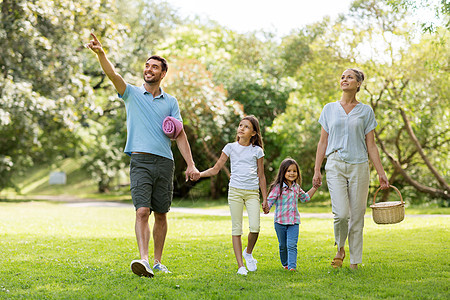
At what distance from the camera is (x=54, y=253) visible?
784 cm

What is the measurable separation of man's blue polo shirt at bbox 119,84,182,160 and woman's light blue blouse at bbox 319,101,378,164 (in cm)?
193

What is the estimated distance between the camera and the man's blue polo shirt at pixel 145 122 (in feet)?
19.4

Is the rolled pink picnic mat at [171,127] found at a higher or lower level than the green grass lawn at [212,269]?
higher

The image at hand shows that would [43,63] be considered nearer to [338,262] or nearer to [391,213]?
[338,262]

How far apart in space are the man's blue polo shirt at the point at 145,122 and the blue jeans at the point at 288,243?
5.41ft

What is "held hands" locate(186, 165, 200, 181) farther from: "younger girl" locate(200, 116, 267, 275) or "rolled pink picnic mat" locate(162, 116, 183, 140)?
"rolled pink picnic mat" locate(162, 116, 183, 140)

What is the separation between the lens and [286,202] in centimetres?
645

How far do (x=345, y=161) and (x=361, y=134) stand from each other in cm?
38

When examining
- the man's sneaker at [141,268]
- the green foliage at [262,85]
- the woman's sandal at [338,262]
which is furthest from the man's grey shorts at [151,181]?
the green foliage at [262,85]

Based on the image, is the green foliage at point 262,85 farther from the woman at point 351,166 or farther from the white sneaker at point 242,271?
the white sneaker at point 242,271

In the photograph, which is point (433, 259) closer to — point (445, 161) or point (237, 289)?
point (237, 289)

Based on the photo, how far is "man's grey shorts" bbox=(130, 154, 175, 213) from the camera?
19.0ft

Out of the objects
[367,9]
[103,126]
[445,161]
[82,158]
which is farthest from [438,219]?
Result: [82,158]

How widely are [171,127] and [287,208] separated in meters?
1.70
